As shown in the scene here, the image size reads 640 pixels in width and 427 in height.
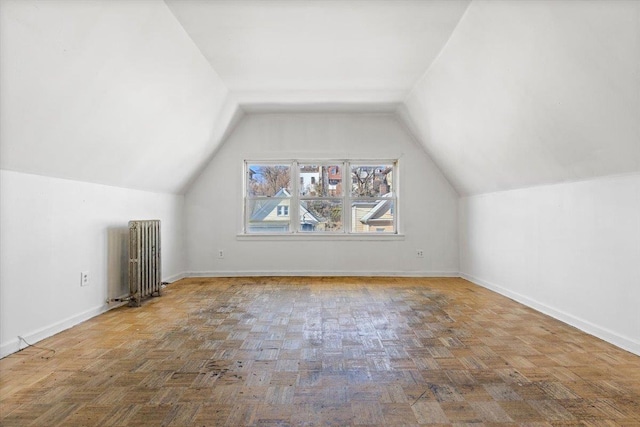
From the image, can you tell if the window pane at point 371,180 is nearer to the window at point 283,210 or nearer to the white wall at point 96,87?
the window at point 283,210

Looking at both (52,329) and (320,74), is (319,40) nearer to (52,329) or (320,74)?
(320,74)

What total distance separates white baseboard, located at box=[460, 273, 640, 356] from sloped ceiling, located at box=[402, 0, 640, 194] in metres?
1.15

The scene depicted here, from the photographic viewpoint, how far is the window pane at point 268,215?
5719 millimetres

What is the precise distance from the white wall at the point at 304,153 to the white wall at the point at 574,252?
114cm

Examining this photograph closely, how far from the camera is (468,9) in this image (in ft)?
9.02

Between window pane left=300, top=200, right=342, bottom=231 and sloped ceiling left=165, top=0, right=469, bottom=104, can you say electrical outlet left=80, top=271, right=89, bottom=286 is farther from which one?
window pane left=300, top=200, right=342, bottom=231

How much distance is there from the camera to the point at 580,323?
3.00 metres

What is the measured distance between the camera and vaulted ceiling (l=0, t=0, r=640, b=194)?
2150mm

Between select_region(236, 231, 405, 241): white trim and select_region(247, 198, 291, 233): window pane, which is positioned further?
select_region(247, 198, 291, 233): window pane

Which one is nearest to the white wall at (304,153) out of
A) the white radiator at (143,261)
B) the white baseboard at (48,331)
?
the white radiator at (143,261)

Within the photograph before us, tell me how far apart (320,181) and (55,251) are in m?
3.61

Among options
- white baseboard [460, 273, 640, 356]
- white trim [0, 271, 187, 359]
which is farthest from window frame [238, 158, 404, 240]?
white trim [0, 271, 187, 359]

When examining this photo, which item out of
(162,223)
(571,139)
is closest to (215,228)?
(162,223)

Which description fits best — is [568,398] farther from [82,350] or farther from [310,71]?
[310,71]
